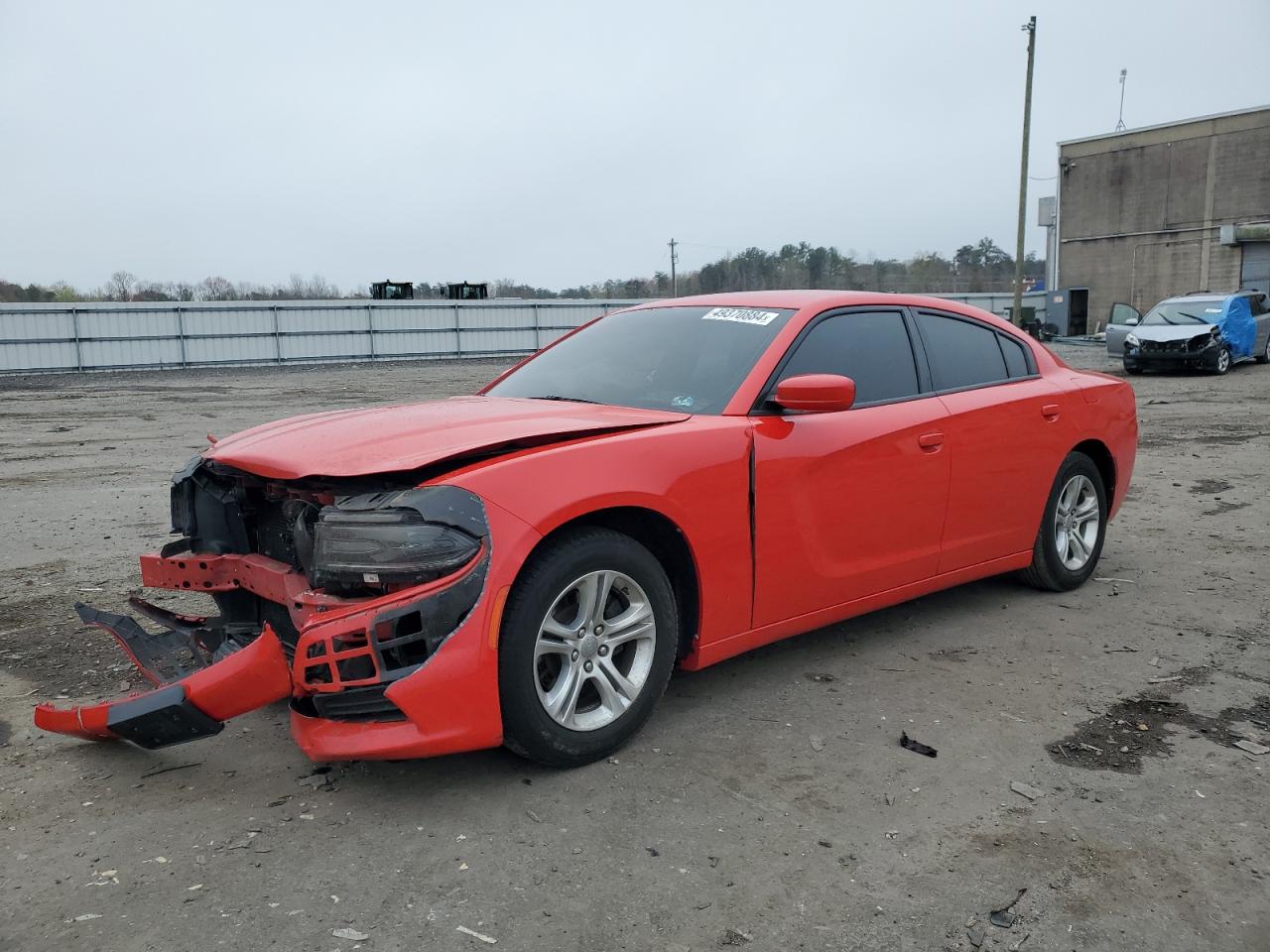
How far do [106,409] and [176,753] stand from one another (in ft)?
53.6

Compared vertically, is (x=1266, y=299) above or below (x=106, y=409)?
above

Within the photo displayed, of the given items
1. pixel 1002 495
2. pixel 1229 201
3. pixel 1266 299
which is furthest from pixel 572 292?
pixel 1002 495

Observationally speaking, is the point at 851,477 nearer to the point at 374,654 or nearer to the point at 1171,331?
the point at 374,654

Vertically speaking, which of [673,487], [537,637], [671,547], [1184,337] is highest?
[1184,337]

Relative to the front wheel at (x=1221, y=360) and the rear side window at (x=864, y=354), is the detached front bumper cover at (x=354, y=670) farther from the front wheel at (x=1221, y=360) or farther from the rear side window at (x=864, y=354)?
the front wheel at (x=1221, y=360)

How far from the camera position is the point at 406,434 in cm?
343

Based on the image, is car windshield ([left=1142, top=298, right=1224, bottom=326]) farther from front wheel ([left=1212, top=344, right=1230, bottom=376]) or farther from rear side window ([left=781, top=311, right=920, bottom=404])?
rear side window ([left=781, top=311, right=920, bottom=404])

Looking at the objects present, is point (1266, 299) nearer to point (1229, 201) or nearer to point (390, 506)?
point (1229, 201)

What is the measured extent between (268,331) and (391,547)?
32633 mm

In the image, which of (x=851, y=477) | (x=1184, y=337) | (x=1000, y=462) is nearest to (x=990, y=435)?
(x=1000, y=462)

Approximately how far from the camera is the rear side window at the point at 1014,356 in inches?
201

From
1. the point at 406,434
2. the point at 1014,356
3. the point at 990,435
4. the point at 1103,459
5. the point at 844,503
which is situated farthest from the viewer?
the point at 1103,459

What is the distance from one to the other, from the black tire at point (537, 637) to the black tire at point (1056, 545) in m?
2.59

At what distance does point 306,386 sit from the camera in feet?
77.4
